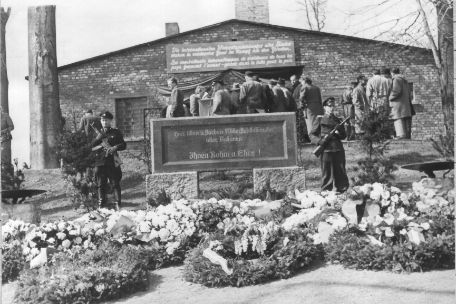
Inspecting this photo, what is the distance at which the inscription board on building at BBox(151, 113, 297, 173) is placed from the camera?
36.7ft

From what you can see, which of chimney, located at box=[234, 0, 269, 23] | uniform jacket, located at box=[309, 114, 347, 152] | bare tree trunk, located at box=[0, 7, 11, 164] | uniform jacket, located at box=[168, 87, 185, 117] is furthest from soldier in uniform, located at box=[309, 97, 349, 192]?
chimney, located at box=[234, 0, 269, 23]

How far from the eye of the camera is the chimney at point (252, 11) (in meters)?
23.3

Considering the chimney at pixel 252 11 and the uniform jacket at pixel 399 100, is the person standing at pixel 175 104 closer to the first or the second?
the uniform jacket at pixel 399 100

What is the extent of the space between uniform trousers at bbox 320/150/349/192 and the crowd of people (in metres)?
3.01

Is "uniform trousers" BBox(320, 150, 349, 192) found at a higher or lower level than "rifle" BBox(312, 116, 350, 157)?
lower

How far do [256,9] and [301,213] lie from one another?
1695 cm

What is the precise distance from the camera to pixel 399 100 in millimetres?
16141

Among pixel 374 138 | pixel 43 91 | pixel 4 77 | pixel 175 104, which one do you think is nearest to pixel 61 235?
pixel 374 138

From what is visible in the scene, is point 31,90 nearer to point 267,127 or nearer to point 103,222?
point 267,127

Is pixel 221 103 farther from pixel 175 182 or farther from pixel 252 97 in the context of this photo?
pixel 175 182

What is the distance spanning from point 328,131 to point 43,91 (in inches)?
306

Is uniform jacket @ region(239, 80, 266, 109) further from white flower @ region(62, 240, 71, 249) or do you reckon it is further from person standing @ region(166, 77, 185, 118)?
white flower @ region(62, 240, 71, 249)

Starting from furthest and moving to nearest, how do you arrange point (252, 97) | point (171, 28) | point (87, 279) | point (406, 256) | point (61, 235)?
point (171, 28), point (252, 97), point (61, 235), point (87, 279), point (406, 256)

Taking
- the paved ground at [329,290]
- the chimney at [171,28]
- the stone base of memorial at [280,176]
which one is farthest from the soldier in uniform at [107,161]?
the chimney at [171,28]
